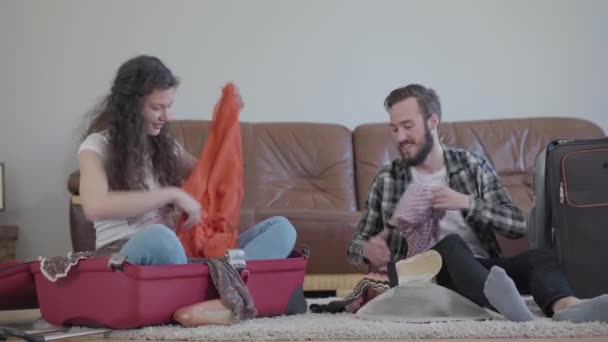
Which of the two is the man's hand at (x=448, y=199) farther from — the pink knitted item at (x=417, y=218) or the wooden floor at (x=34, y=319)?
the wooden floor at (x=34, y=319)

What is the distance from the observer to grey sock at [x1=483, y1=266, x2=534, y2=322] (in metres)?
1.81

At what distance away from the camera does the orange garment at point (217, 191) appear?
2.12 meters

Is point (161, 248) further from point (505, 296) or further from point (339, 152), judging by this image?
point (339, 152)

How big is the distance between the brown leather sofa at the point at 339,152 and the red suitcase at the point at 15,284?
164cm

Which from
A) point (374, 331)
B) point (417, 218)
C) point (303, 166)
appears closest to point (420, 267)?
point (417, 218)

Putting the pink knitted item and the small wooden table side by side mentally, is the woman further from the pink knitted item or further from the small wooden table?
the small wooden table

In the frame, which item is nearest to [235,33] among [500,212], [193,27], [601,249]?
[193,27]

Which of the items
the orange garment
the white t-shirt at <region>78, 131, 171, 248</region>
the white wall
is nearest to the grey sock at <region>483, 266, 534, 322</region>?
the orange garment

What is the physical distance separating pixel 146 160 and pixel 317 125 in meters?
1.88

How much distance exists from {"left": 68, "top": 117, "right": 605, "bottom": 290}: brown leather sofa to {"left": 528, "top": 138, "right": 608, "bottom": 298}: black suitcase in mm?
1517

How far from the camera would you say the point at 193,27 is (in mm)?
4082

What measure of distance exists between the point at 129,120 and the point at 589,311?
1204mm

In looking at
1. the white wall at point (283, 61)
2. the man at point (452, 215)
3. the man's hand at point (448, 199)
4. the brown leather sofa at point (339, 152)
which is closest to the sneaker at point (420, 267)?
the man at point (452, 215)

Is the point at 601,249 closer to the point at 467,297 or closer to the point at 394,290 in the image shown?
the point at 467,297
